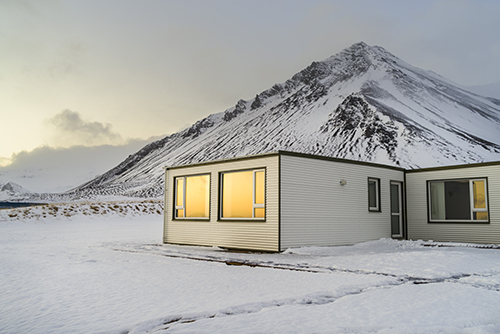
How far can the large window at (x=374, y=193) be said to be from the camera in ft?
43.7

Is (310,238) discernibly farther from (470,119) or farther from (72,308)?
(470,119)

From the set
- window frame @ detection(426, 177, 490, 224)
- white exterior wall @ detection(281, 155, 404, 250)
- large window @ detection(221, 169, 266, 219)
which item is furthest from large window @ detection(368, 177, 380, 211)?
large window @ detection(221, 169, 266, 219)

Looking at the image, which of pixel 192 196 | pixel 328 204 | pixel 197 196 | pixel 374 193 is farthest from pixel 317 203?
pixel 192 196

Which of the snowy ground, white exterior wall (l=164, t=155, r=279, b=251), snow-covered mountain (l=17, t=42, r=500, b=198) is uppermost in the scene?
snow-covered mountain (l=17, t=42, r=500, b=198)

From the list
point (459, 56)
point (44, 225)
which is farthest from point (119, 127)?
point (459, 56)

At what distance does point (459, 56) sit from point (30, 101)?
144m

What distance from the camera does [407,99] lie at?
89188mm

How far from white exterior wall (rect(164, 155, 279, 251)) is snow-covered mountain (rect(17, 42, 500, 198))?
168ft

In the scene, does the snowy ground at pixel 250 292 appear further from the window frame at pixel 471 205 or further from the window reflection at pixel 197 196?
the window frame at pixel 471 205

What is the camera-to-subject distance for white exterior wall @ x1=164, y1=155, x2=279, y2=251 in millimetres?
10539

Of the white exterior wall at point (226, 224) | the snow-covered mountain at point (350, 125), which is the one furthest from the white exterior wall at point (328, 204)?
the snow-covered mountain at point (350, 125)

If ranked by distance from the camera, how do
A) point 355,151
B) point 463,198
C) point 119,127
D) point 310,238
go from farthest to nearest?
point 355,151, point 119,127, point 463,198, point 310,238

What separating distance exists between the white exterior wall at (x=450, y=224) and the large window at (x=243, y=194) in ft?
20.7

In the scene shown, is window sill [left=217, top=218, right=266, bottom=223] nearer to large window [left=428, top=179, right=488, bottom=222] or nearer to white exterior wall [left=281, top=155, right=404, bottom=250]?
white exterior wall [left=281, top=155, right=404, bottom=250]
